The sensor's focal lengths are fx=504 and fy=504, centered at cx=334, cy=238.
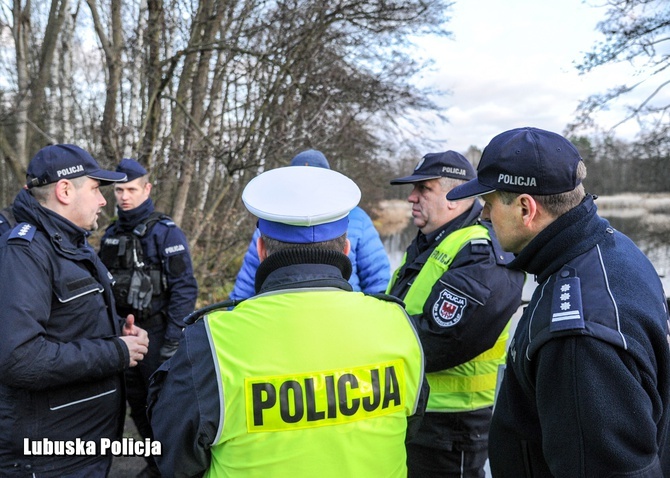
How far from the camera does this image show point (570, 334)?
4.15ft

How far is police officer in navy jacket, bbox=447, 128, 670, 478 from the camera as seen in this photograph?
1236 mm

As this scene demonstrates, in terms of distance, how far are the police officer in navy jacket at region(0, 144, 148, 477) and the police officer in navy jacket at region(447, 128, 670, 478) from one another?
1715 mm

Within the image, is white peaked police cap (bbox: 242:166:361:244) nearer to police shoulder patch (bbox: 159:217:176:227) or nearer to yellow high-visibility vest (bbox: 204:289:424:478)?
yellow high-visibility vest (bbox: 204:289:424:478)

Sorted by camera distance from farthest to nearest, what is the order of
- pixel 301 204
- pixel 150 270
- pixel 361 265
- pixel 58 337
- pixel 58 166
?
Answer: pixel 150 270
pixel 361 265
pixel 58 166
pixel 58 337
pixel 301 204

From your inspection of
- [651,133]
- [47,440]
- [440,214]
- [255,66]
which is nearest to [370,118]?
[255,66]

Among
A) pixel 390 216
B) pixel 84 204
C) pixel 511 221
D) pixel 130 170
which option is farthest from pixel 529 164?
pixel 390 216

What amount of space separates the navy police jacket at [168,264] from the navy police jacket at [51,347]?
41.2 inches

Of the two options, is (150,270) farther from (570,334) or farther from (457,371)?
(570,334)

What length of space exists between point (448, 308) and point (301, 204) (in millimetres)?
1091

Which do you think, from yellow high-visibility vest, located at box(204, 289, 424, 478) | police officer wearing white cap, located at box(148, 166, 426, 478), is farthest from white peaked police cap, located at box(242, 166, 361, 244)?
yellow high-visibility vest, located at box(204, 289, 424, 478)

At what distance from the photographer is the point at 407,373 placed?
1.44 meters

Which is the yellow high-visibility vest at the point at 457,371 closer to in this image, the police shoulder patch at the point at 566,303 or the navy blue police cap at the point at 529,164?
the navy blue police cap at the point at 529,164

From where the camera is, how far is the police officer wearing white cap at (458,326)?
2260 mm
